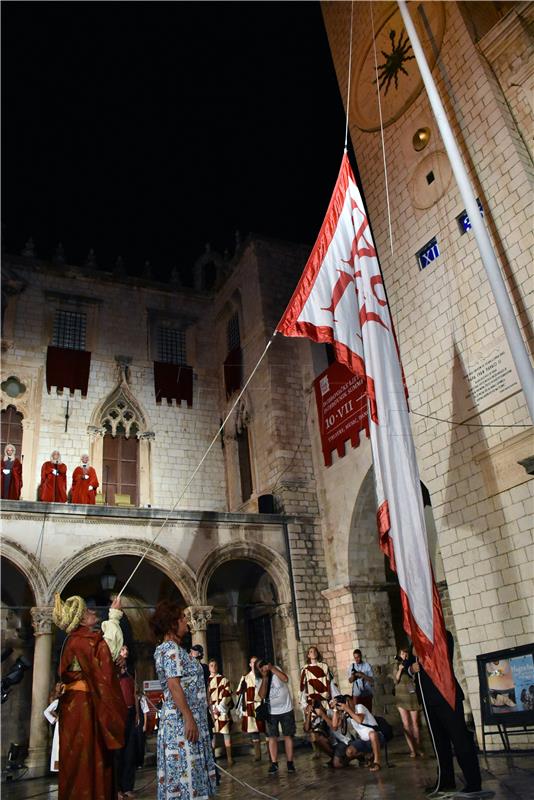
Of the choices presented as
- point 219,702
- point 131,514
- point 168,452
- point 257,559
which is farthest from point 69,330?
point 219,702

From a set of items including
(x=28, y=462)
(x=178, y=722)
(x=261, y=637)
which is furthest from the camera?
(x=28, y=462)

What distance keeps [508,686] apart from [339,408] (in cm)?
950

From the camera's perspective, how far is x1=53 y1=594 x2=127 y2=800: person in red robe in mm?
4469

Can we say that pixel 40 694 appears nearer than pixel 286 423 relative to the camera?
Yes

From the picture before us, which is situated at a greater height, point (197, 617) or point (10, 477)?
point (10, 477)

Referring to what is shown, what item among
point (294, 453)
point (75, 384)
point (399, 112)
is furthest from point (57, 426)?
point (399, 112)

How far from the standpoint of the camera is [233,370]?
20.5 metres

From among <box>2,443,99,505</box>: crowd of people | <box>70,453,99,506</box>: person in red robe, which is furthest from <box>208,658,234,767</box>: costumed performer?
<box>70,453,99,506</box>: person in red robe

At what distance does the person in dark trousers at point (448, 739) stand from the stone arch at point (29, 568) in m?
9.86

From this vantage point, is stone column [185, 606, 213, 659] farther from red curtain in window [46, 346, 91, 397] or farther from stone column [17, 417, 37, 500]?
red curtain in window [46, 346, 91, 397]

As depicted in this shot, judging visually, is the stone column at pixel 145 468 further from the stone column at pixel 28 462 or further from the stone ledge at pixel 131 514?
the stone ledge at pixel 131 514

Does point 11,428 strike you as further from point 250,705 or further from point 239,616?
point 250,705

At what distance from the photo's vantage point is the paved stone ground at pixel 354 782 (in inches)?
215

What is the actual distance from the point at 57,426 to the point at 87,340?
3282mm
